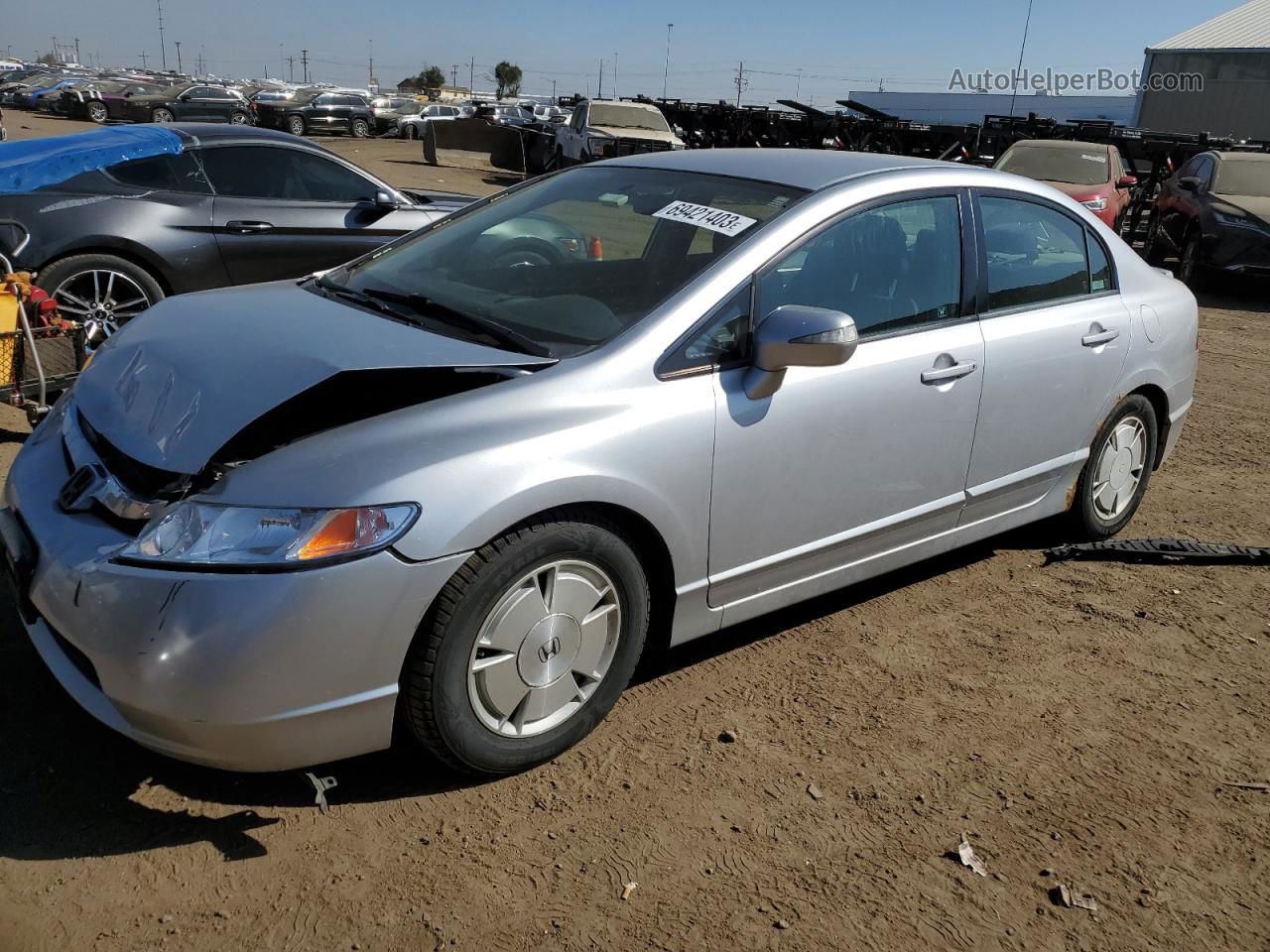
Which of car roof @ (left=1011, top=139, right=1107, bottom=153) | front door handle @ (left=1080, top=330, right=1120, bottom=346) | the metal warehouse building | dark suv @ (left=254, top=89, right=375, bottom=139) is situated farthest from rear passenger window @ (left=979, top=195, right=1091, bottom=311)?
dark suv @ (left=254, top=89, right=375, bottom=139)

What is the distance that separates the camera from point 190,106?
34.2 meters

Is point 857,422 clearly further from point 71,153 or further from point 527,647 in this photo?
point 71,153

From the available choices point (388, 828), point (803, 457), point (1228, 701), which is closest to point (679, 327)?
point (803, 457)

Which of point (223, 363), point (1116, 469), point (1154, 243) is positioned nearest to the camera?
point (223, 363)

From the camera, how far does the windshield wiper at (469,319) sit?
2977 mm

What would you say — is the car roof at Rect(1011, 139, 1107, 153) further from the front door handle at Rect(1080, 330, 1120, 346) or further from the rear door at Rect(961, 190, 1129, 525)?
the front door handle at Rect(1080, 330, 1120, 346)

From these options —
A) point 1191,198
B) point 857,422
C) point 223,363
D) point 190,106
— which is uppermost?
point 223,363

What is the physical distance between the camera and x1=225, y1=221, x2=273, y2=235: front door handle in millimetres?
6523

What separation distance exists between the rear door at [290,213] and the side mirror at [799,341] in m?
4.52

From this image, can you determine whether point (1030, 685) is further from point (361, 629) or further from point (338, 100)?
point (338, 100)

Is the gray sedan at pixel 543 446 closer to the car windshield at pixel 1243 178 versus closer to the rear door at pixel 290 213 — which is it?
the rear door at pixel 290 213

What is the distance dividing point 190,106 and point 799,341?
36.2 m

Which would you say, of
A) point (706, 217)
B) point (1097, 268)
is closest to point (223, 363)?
point (706, 217)

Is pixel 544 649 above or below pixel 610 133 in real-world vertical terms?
below
